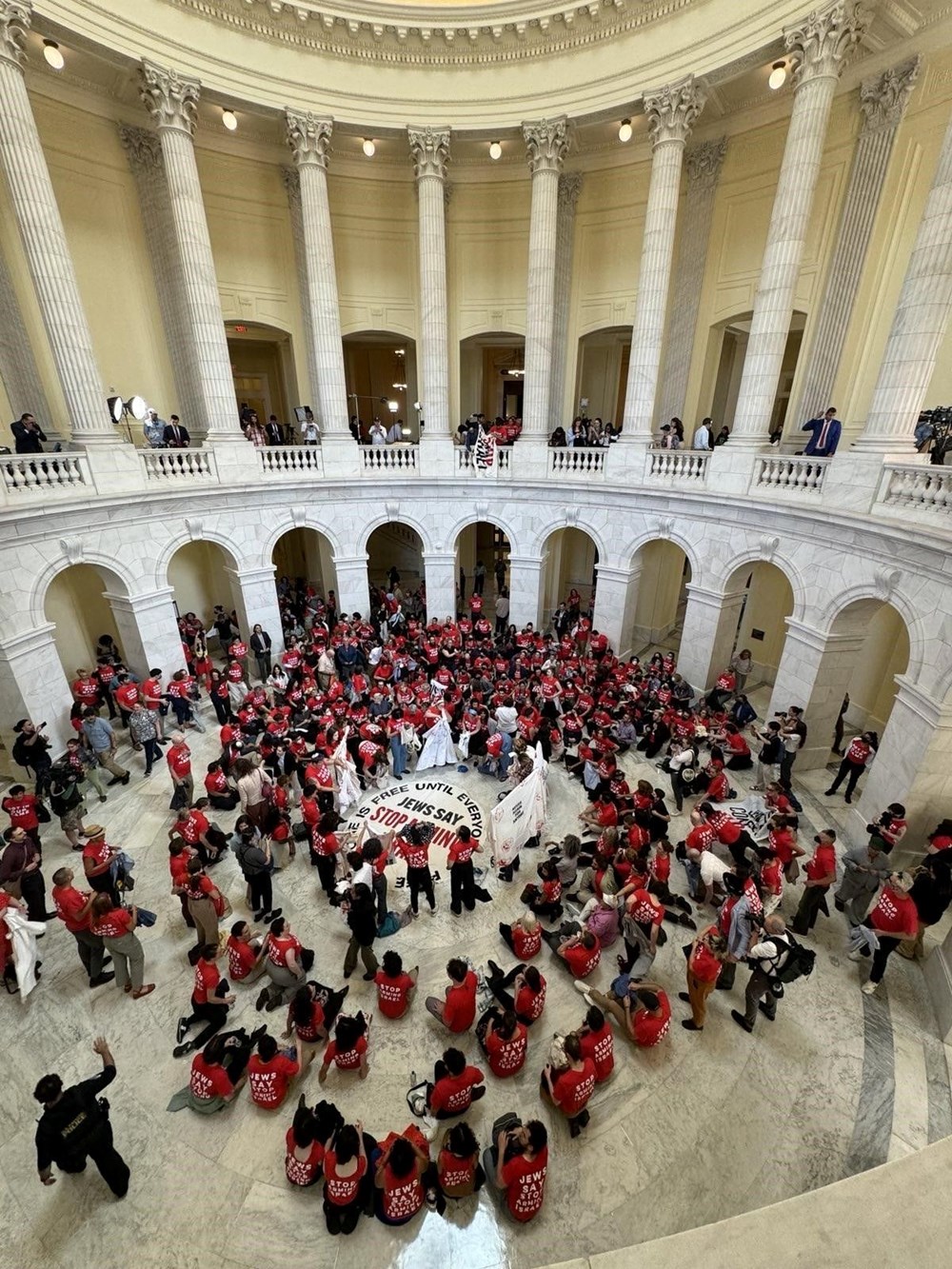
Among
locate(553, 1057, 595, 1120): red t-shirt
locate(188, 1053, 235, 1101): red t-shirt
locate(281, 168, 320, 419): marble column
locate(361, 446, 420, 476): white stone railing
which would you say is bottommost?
locate(188, 1053, 235, 1101): red t-shirt

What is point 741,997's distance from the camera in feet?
24.3

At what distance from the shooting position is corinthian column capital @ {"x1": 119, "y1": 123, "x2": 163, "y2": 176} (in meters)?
15.0

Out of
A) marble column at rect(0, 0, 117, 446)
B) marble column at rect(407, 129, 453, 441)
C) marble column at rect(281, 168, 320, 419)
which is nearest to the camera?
marble column at rect(0, 0, 117, 446)

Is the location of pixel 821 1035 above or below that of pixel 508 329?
below

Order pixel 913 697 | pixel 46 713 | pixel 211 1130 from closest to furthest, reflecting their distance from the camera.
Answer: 1. pixel 211 1130
2. pixel 913 697
3. pixel 46 713

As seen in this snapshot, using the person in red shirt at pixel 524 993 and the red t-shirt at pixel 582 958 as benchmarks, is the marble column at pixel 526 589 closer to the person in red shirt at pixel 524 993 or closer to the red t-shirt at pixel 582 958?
the red t-shirt at pixel 582 958

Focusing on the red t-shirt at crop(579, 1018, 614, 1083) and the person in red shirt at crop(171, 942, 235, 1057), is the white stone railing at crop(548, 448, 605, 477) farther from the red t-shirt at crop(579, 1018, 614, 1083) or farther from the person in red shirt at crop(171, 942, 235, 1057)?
the person in red shirt at crop(171, 942, 235, 1057)

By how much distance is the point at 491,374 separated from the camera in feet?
87.3

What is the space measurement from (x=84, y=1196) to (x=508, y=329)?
2198 cm

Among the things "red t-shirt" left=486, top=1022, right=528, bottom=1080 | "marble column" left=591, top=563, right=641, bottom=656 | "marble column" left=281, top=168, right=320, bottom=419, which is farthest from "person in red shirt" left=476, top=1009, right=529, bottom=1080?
"marble column" left=281, top=168, right=320, bottom=419

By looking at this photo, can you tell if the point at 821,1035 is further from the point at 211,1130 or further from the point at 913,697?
the point at 211,1130

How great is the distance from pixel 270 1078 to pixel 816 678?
11782mm

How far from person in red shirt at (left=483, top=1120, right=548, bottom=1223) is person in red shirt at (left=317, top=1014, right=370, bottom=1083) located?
1733 mm

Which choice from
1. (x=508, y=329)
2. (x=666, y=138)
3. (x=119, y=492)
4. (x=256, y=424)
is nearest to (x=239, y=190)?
(x=256, y=424)
